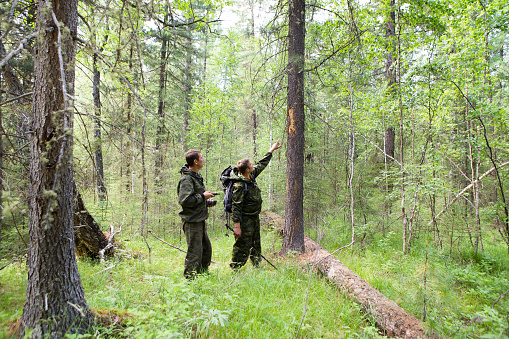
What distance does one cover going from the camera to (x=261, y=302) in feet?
11.5

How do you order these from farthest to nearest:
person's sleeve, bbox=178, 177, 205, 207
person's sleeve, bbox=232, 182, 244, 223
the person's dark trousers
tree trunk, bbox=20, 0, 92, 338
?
person's sleeve, bbox=232, 182, 244, 223 < the person's dark trousers < person's sleeve, bbox=178, 177, 205, 207 < tree trunk, bbox=20, 0, 92, 338

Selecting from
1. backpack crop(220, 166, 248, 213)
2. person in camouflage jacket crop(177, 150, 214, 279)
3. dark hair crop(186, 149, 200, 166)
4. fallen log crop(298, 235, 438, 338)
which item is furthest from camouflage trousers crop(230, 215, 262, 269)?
dark hair crop(186, 149, 200, 166)

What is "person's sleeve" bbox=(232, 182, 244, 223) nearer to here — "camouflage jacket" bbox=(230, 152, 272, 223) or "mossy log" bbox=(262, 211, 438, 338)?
"camouflage jacket" bbox=(230, 152, 272, 223)

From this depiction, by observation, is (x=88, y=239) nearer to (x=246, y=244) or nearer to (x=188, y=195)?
(x=188, y=195)

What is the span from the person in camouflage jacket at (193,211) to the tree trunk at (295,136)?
221 centimetres

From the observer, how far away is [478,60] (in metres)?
6.58

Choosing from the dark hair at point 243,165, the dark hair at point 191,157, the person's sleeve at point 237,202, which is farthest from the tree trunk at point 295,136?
the dark hair at point 191,157

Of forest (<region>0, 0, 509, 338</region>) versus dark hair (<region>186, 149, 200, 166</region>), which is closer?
forest (<region>0, 0, 509, 338</region>)

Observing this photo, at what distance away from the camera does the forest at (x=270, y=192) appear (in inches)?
89.0

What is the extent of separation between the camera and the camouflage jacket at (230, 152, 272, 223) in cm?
494

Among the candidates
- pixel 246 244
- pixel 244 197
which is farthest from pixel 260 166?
pixel 246 244

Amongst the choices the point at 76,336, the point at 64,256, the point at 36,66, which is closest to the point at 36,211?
the point at 64,256

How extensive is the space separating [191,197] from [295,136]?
288cm

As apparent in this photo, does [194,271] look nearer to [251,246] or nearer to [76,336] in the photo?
[251,246]
